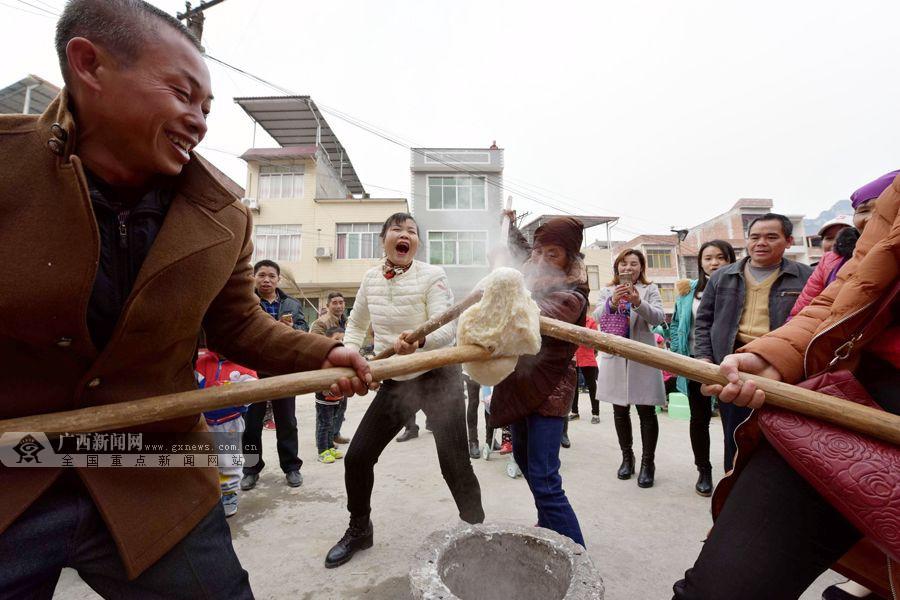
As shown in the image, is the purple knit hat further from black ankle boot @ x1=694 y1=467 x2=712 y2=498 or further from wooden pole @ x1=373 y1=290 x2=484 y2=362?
black ankle boot @ x1=694 y1=467 x2=712 y2=498

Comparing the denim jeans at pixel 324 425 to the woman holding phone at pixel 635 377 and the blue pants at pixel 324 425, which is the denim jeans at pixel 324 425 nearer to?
the blue pants at pixel 324 425

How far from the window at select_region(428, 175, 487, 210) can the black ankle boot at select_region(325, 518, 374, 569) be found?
69.6ft

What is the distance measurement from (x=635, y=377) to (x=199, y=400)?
4.19m

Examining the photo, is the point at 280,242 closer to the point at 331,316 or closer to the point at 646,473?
the point at 331,316

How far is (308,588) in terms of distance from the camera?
270 cm

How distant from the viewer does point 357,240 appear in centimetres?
2228

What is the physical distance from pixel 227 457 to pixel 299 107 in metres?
20.8

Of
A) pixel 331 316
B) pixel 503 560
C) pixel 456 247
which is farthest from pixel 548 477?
pixel 456 247

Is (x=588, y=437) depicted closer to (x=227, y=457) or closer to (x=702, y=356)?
(x=702, y=356)

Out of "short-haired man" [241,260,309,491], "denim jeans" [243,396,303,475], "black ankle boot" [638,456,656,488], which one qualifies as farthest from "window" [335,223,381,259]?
"black ankle boot" [638,456,656,488]

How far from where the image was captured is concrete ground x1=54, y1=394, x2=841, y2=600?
108 inches

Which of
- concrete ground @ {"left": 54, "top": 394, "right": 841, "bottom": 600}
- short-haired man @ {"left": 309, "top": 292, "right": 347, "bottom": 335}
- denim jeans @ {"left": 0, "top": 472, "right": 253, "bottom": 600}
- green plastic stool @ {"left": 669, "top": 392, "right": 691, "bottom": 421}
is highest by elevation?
short-haired man @ {"left": 309, "top": 292, "right": 347, "bottom": 335}

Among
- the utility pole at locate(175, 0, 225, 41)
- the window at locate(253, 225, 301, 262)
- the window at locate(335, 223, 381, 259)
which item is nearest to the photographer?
the utility pole at locate(175, 0, 225, 41)

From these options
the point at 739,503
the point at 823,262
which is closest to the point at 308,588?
the point at 739,503
